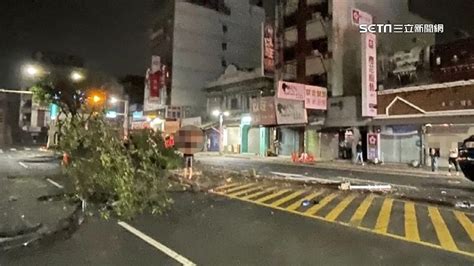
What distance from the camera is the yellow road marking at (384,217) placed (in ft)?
27.7

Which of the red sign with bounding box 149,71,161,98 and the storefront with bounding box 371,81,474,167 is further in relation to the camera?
the red sign with bounding box 149,71,161,98

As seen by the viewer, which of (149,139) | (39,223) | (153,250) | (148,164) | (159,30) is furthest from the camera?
(159,30)

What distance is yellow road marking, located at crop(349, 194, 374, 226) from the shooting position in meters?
9.07

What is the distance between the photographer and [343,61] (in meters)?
37.9

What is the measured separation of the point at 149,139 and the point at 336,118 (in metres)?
24.2

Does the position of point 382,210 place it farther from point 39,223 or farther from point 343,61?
point 343,61

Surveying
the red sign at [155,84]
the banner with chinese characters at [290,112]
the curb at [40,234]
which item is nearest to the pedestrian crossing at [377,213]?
the curb at [40,234]

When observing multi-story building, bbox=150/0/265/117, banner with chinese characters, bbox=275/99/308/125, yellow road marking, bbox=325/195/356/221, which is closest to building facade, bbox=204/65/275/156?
banner with chinese characters, bbox=275/99/308/125

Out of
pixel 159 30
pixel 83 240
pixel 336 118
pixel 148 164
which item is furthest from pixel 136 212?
pixel 159 30

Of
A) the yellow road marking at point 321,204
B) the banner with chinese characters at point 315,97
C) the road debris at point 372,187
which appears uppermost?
the banner with chinese characters at point 315,97

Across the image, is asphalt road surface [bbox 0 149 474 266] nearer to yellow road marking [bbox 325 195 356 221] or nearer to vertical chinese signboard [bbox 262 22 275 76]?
yellow road marking [bbox 325 195 356 221]

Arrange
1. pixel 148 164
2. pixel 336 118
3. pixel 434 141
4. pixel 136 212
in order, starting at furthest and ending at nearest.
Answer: pixel 336 118
pixel 434 141
pixel 148 164
pixel 136 212

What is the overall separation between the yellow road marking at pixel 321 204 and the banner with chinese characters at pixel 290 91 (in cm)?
1984

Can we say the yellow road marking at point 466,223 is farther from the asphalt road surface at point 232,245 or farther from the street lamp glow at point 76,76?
the street lamp glow at point 76,76
